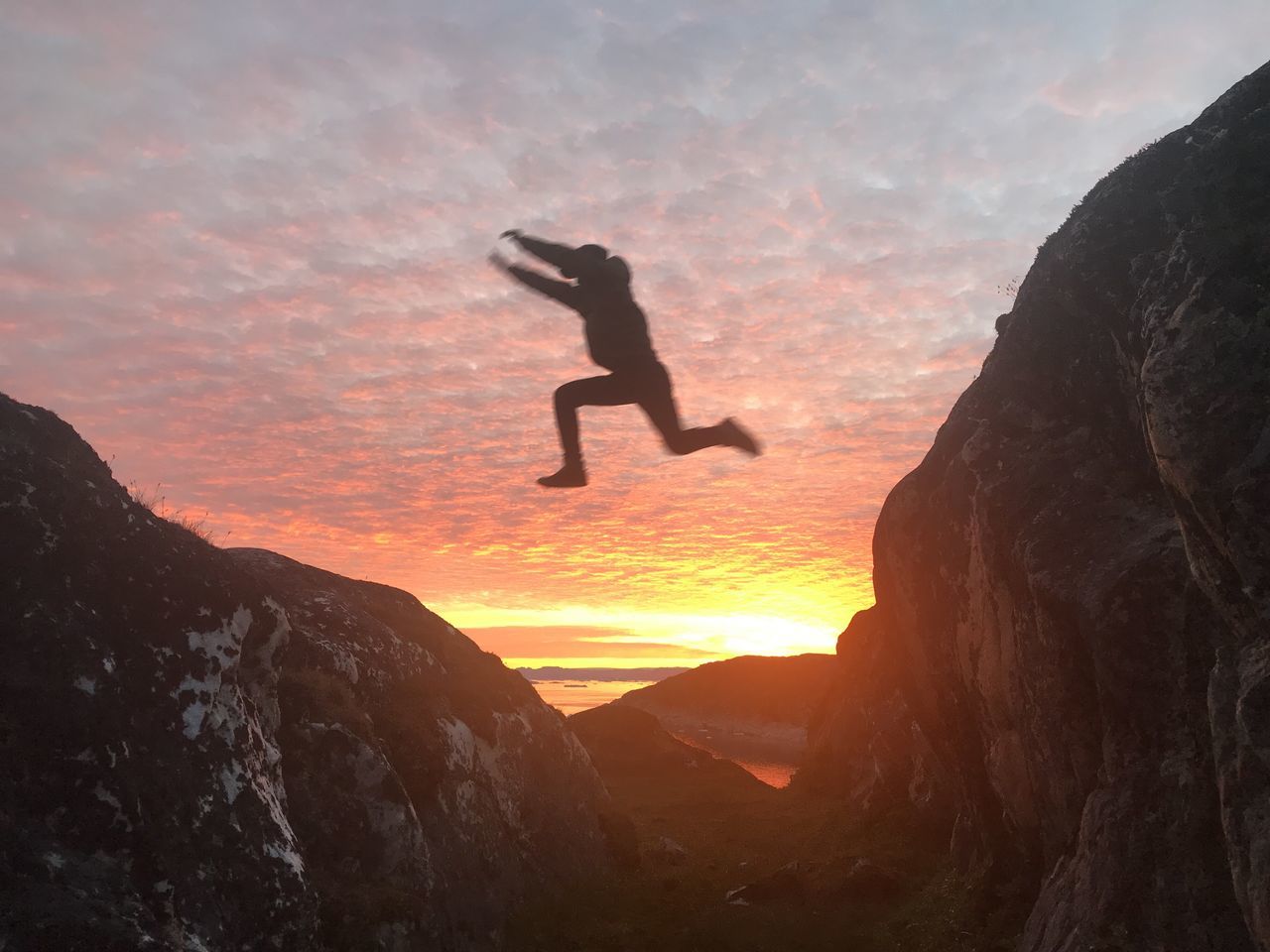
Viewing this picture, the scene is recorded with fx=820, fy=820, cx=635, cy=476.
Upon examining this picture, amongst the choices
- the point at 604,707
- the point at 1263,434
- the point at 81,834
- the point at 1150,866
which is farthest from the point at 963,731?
the point at 604,707

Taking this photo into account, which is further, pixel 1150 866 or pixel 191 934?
pixel 1150 866

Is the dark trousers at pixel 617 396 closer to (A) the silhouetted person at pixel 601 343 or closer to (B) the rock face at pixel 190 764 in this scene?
(A) the silhouetted person at pixel 601 343

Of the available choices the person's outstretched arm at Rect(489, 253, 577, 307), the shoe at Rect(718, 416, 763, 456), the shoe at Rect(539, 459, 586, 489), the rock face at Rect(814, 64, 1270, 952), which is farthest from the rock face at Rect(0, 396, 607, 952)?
the rock face at Rect(814, 64, 1270, 952)

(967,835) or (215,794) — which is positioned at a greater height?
(215,794)

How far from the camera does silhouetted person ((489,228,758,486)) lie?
38.7 feet

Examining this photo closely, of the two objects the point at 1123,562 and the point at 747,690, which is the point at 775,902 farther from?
the point at 747,690

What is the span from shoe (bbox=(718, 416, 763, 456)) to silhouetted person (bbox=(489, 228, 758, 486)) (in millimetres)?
763

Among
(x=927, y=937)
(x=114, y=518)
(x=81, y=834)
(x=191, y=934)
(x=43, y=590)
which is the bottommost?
(x=927, y=937)

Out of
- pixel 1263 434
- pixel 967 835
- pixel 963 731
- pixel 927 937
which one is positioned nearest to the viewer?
pixel 1263 434

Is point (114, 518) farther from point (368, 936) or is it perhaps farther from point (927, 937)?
point (927, 937)

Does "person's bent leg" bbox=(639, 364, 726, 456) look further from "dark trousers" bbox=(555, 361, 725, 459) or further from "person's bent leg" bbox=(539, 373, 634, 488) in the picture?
"person's bent leg" bbox=(539, 373, 634, 488)

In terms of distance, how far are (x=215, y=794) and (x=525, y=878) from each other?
1199cm

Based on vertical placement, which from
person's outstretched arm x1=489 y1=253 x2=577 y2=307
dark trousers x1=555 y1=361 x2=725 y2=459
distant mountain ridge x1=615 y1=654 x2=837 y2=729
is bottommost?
distant mountain ridge x1=615 y1=654 x2=837 y2=729

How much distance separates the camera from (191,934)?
10.9m
